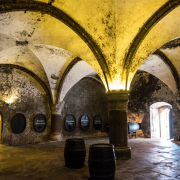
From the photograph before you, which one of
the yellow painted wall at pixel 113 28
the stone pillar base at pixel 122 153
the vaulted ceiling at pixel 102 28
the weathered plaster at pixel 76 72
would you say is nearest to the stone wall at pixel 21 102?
the weathered plaster at pixel 76 72

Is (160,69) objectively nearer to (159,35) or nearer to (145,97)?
(145,97)

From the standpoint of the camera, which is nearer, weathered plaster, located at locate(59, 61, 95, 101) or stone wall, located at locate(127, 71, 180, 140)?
weathered plaster, located at locate(59, 61, 95, 101)

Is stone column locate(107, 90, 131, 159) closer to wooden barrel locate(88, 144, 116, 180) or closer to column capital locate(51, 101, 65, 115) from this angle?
wooden barrel locate(88, 144, 116, 180)

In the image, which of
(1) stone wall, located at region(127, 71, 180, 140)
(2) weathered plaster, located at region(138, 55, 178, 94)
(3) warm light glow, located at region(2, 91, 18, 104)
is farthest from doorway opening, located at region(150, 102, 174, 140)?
(3) warm light glow, located at region(2, 91, 18, 104)

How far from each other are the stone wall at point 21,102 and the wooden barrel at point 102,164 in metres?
7.07

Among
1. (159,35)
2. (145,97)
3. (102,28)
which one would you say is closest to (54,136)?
(145,97)

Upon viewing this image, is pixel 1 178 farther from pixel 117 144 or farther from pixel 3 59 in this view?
pixel 3 59

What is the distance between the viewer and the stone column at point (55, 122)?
10.6m

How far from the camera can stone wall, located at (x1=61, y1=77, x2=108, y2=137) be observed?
11.9 meters

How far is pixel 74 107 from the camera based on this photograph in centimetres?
1207

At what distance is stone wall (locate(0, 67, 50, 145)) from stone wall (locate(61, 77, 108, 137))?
140 cm

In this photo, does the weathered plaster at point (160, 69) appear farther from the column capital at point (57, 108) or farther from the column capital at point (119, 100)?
the column capital at point (57, 108)

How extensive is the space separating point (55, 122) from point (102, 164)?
7.25 meters

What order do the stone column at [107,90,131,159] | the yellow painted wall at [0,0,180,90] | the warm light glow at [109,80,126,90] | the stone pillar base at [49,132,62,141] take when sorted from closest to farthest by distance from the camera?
the yellow painted wall at [0,0,180,90] < the stone column at [107,90,131,159] < the warm light glow at [109,80,126,90] < the stone pillar base at [49,132,62,141]
